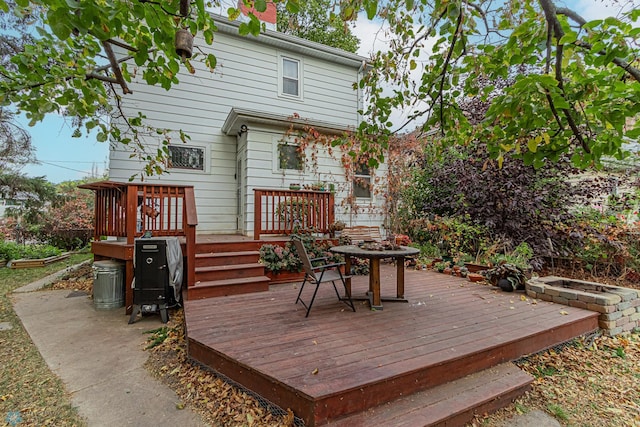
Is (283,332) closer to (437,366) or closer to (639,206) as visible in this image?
(437,366)

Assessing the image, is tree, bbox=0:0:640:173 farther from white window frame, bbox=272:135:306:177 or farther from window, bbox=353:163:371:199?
window, bbox=353:163:371:199

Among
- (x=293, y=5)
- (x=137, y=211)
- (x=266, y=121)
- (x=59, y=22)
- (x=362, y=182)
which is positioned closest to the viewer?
(x=59, y=22)

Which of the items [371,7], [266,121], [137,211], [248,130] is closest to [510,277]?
[371,7]

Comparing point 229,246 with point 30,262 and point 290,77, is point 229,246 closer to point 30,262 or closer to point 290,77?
point 290,77

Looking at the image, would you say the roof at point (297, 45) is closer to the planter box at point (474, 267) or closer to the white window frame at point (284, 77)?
the white window frame at point (284, 77)

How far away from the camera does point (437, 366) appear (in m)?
2.32

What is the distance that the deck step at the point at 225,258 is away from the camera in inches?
182

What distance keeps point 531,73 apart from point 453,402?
8.43 ft

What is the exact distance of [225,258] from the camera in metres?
4.79

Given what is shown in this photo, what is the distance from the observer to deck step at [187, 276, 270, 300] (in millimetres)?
4090

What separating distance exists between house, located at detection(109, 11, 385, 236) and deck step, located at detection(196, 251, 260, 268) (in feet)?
4.33

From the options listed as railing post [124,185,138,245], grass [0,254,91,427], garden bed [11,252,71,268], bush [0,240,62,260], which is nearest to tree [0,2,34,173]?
bush [0,240,62,260]

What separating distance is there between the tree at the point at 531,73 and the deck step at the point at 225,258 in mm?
3036

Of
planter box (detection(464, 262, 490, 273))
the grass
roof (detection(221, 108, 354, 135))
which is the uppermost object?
roof (detection(221, 108, 354, 135))
